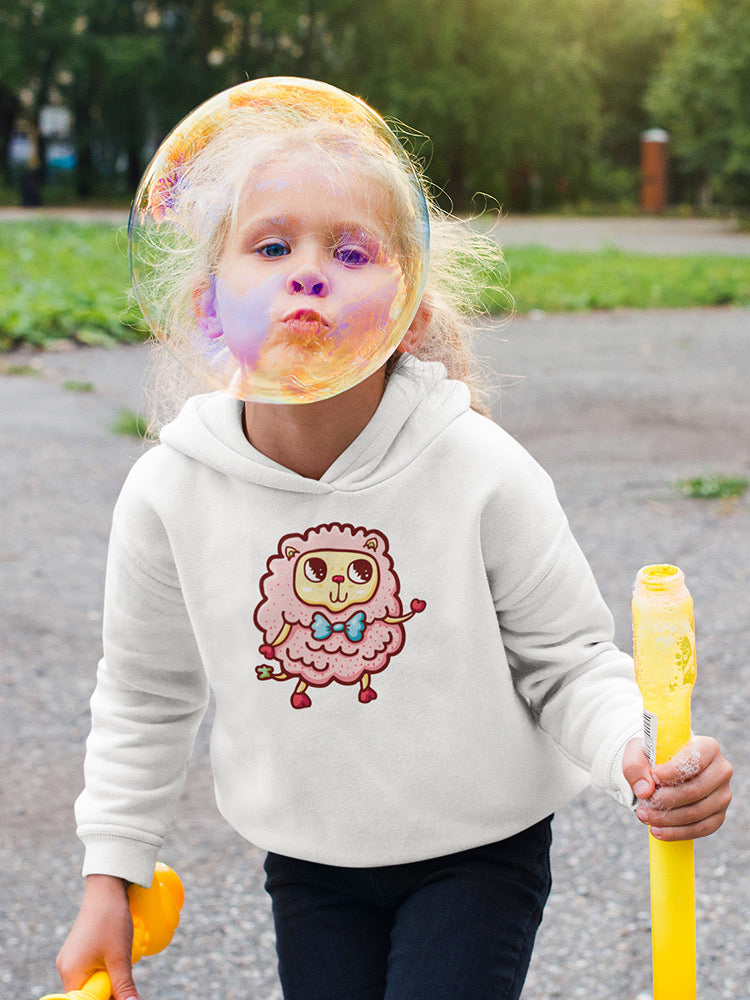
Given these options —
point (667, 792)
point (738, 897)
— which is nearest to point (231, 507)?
point (667, 792)

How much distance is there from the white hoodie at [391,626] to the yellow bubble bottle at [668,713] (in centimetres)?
22

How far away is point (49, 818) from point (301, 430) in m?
1.59

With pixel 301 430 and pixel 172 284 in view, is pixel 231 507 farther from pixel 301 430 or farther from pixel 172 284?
pixel 172 284

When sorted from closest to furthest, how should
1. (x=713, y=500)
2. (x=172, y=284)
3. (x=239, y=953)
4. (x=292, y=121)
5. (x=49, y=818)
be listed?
(x=292, y=121)
(x=172, y=284)
(x=239, y=953)
(x=49, y=818)
(x=713, y=500)

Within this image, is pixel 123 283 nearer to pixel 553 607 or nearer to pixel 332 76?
pixel 553 607

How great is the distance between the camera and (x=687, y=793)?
1313 millimetres

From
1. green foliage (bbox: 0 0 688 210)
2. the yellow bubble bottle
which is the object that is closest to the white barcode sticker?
the yellow bubble bottle

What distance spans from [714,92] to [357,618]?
72.1 feet

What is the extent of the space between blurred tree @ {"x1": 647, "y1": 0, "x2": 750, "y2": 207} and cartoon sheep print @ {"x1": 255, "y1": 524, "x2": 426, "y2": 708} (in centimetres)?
2093

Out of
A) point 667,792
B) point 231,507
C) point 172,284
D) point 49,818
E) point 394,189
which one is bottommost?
point 49,818

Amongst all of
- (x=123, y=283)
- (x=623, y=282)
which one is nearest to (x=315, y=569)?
(x=123, y=283)

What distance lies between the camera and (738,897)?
2.50 m

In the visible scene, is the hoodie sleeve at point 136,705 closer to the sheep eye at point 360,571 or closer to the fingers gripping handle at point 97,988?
the fingers gripping handle at point 97,988

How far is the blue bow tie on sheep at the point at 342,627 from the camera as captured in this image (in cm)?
161
